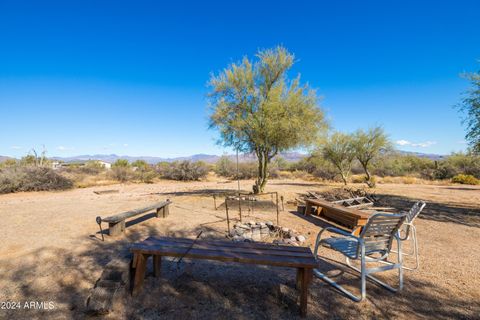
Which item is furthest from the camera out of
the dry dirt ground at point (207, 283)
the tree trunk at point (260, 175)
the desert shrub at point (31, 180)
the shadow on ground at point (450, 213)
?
the desert shrub at point (31, 180)

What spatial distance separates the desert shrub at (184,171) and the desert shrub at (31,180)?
28.0 feet

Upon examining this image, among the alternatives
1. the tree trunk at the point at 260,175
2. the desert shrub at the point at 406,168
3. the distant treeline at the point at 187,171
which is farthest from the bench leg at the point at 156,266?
the desert shrub at the point at 406,168

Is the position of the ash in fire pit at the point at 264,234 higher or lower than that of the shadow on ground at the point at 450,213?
higher

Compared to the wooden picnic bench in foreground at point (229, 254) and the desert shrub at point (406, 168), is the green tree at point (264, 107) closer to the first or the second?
the wooden picnic bench in foreground at point (229, 254)

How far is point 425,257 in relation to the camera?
13.7 feet

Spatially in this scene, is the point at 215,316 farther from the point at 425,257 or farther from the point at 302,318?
the point at 425,257

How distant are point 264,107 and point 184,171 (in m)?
14.5

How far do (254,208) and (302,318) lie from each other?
537 centimetres

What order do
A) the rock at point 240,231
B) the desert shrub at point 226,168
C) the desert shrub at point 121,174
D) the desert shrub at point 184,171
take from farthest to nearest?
1. the desert shrub at point 226,168
2. the desert shrub at point 184,171
3. the desert shrub at point 121,174
4. the rock at point 240,231

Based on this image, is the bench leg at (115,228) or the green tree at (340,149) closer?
the bench leg at (115,228)

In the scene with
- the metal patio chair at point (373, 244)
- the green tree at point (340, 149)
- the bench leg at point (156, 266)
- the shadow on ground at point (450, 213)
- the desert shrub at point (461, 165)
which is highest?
the green tree at point (340, 149)

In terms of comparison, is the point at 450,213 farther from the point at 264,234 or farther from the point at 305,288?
the point at 305,288

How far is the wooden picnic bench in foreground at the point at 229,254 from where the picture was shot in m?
2.41

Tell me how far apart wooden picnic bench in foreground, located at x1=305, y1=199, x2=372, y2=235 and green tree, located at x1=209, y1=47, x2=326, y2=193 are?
343 cm
